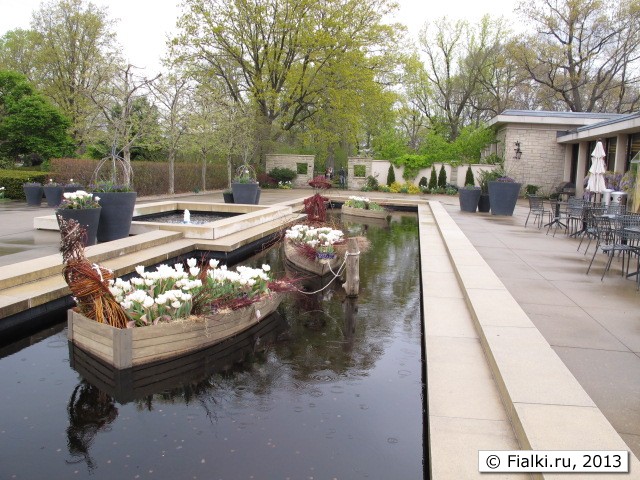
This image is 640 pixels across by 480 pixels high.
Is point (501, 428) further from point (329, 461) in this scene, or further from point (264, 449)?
point (264, 449)

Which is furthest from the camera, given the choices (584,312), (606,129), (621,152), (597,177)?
(621,152)

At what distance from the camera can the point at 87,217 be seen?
27.3 feet

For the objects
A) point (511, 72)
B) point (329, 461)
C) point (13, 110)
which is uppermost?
point (511, 72)

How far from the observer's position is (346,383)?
4.39 metres

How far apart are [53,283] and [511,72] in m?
36.7

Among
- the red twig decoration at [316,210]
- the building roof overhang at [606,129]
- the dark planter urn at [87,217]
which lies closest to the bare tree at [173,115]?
the red twig decoration at [316,210]

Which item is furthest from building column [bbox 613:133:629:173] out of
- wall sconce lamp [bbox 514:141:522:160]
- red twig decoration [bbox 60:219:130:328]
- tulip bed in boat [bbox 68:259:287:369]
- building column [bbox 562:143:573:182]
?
red twig decoration [bbox 60:219:130:328]

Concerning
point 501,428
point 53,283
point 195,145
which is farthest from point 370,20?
point 501,428

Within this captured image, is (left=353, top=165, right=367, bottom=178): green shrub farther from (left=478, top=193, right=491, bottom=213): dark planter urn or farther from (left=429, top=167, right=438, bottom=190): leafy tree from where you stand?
(left=478, top=193, right=491, bottom=213): dark planter urn

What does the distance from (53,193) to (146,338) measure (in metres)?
13.1

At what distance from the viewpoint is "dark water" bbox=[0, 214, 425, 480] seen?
10.5 ft

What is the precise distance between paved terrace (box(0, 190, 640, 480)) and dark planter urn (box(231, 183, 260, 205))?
28.5 ft

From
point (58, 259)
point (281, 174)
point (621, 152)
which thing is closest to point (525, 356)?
point (58, 259)

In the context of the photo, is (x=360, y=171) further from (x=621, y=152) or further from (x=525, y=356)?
(x=525, y=356)
